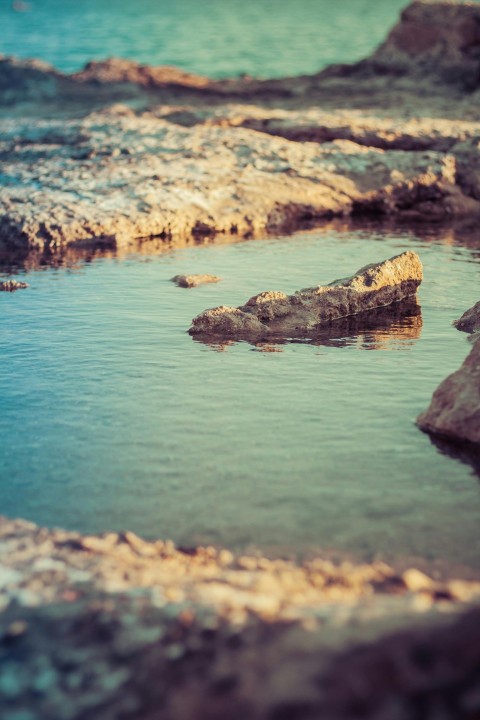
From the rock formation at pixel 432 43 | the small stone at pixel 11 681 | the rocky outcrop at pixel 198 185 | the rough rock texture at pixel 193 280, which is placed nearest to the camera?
the small stone at pixel 11 681

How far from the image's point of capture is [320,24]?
6988cm

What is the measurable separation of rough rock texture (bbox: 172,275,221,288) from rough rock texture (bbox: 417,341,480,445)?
319cm

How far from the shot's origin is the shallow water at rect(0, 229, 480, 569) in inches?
152

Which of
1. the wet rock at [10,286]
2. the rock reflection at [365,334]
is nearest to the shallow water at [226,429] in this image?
the rock reflection at [365,334]

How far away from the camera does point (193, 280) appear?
25.1ft

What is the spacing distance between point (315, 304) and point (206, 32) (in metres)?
54.9

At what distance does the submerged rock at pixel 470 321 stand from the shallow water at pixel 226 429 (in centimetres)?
10

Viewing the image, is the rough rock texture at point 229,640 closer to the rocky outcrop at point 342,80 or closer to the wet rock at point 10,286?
the wet rock at point 10,286

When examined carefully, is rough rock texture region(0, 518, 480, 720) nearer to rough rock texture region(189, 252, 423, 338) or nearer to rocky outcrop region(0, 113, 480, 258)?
rough rock texture region(189, 252, 423, 338)

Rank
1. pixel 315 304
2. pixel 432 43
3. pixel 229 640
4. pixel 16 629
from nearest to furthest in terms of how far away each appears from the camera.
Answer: pixel 229 640 < pixel 16 629 < pixel 315 304 < pixel 432 43

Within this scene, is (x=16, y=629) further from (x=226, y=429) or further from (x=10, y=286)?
(x=10, y=286)

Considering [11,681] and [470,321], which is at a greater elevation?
[470,321]

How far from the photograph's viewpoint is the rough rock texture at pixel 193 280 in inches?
301

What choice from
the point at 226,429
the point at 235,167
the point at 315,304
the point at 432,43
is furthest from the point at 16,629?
the point at 432,43
